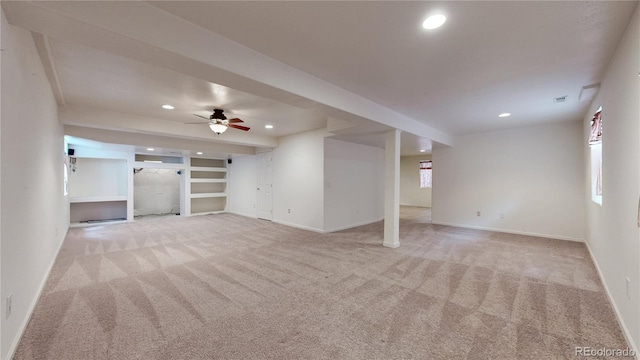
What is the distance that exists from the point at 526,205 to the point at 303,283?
5420mm

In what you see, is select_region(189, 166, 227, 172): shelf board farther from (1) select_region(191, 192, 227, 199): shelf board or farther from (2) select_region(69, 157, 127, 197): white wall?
(2) select_region(69, 157, 127, 197): white wall

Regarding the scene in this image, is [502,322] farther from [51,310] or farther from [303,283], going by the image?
[51,310]

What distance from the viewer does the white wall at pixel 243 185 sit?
802 centimetres

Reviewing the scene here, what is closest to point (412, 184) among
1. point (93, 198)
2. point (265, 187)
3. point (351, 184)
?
point (351, 184)

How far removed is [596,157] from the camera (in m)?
3.66

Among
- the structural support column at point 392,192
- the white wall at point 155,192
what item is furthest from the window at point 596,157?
the white wall at point 155,192

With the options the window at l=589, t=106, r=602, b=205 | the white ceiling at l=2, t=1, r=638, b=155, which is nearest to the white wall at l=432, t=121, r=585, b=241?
the window at l=589, t=106, r=602, b=205

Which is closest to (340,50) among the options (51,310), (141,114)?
(51,310)

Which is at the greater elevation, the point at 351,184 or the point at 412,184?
the point at 351,184

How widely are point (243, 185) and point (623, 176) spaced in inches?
328

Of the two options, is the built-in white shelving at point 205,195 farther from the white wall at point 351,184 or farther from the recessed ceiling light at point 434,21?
the recessed ceiling light at point 434,21

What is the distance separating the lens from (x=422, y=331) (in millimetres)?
1969

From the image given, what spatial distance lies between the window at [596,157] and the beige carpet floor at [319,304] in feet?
3.38
